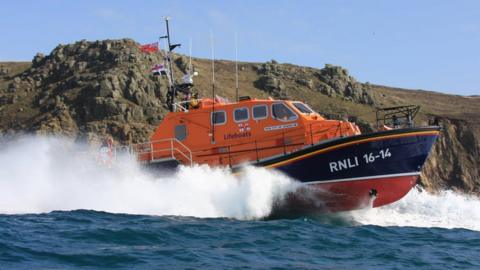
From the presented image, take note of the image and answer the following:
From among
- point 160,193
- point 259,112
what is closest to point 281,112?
point 259,112

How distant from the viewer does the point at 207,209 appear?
14617 millimetres

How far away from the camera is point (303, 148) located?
1448 centimetres

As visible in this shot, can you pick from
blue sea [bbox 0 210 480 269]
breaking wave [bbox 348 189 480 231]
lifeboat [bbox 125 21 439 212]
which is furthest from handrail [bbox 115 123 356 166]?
breaking wave [bbox 348 189 480 231]

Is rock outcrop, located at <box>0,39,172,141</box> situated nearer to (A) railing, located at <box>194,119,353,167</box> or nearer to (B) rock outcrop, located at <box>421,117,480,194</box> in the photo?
(B) rock outcrop, located at <box>421,117,480,194</box>

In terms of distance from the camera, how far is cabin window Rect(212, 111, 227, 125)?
15.7 m

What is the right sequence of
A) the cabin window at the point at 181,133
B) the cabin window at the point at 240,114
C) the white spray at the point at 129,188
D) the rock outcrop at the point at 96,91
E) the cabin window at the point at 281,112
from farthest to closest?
the rock outcrop at the point at 96,91, the cabin window at the point at 181,133, the cabin window at the point at 240,114, the cabin window at the point at 281,112, the white spray at the point at 129,188

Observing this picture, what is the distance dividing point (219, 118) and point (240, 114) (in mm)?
584

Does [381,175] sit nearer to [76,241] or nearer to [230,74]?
[76,241]

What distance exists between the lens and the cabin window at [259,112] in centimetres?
→ 1538

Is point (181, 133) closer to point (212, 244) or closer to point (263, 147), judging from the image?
point (263, 147)

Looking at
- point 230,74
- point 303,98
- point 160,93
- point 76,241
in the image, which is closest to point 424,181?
point 303,98

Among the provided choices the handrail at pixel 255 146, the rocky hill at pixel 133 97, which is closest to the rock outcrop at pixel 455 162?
the rocky hill at pixel 133 97

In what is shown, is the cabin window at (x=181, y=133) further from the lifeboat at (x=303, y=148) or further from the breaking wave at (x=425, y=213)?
the breaking wave at (x=425, y=213)

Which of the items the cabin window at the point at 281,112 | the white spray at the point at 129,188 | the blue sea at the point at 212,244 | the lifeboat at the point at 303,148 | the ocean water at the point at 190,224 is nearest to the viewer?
the blue sea at the point at 212,244
